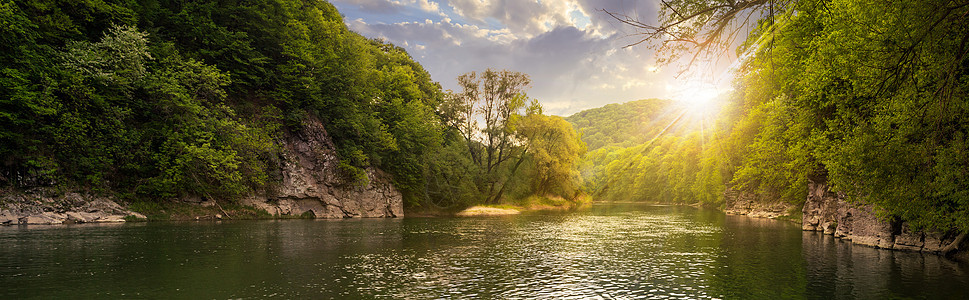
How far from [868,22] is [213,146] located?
4782cm

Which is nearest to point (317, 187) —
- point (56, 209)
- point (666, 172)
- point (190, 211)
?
point (190, 211)

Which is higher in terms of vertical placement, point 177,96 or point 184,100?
point 177,96

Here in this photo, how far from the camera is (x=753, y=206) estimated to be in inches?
2694

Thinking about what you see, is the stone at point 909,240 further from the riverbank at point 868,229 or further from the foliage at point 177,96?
the foliage at point 177,96

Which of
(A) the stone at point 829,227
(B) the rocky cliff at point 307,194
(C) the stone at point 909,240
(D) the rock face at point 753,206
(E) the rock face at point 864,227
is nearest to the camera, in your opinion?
(E) the rock face at point 864,227

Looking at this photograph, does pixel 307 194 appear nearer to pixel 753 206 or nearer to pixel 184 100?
pixel 184 100

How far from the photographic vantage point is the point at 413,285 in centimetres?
1661

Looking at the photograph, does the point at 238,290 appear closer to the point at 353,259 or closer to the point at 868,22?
the point at 353,259

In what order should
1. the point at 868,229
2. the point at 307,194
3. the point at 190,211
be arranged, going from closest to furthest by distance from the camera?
the point at 868,229 → the point at 190,211 → the point at 307,194

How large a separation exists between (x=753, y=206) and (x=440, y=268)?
63.9 meters

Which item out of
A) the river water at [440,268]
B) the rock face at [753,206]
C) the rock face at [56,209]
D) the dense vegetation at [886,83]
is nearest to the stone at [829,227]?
the river water at [440,268]

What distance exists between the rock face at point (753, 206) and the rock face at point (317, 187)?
49.7 meters

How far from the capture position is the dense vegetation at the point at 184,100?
33.3 m

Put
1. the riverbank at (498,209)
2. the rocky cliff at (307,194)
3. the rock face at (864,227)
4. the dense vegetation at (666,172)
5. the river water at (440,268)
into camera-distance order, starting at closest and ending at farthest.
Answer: the river water at (440,268), the rock face at (864,227), the rocky cliff at (307,194), the riverbank at (498,209), the dense vegetation at (666,172)
